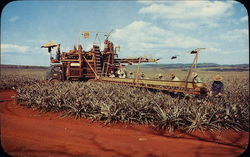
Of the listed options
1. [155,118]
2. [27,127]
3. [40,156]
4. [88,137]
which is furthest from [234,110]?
[27,127]

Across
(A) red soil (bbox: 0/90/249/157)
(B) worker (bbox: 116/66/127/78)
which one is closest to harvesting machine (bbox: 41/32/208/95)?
(B) worker (bbox: 116/66/127/78)

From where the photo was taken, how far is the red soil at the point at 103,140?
368 centimetres

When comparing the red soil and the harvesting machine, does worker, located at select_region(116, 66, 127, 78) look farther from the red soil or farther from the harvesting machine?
A: the red soil

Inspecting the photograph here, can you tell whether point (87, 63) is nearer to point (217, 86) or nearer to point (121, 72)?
point (121, 72)

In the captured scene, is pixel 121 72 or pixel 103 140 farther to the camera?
pixel 121 72

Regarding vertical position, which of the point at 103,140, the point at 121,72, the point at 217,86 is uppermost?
the point at 121,72

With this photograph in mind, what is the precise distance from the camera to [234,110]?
555 cm

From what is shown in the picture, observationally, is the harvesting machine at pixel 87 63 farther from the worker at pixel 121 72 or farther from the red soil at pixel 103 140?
the red soil at pixel 103 140

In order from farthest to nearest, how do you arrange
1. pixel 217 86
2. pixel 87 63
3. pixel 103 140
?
1. pixel 87 63
2. pixel 217 86
3. pixel 103 140

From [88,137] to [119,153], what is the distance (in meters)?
1.09

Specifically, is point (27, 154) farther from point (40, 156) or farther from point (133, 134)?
point (133, 134)

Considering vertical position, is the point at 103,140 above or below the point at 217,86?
below

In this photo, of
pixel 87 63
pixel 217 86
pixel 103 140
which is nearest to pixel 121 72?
pixel 87 63

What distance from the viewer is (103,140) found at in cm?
433
